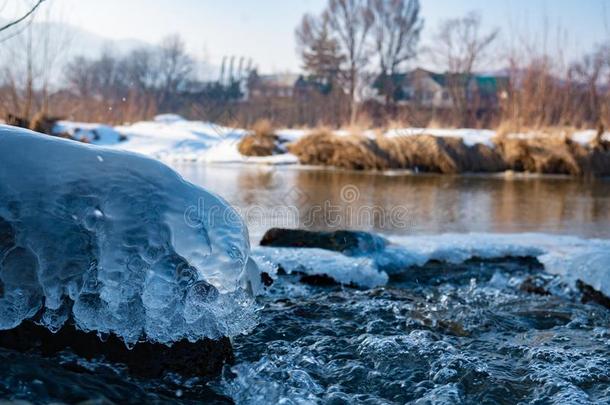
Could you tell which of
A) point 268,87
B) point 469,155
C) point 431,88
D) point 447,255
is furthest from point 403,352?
point 431,88

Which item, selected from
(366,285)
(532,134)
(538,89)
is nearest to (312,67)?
(538,89)

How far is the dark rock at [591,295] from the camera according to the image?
3.17m

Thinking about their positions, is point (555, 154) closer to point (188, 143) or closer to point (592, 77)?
point (592, 77)

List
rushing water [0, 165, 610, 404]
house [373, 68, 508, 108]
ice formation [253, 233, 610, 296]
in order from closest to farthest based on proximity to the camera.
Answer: rushing water [0, 165, 610, 404] < ice formation [253, 233, 610, 296] < house [373, 68, 508, 108]

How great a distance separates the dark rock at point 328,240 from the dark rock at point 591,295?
4.59ft

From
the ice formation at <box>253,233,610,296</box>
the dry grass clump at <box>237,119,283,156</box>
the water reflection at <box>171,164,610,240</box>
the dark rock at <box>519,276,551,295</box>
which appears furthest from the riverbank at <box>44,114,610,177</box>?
the dark rock at <box>519,276,551,295</box>

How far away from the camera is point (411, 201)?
7.87 m

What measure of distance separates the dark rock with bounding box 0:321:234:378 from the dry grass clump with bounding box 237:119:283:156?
1236 cm

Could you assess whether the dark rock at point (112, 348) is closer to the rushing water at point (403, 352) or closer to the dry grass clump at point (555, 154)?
the rushing water at point (403, 352)

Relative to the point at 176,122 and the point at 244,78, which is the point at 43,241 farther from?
the point at 176,122

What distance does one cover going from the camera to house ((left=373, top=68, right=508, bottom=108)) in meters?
22.4

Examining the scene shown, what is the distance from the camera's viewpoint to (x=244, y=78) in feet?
58.4

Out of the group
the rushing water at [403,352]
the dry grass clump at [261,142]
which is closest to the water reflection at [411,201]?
the rushing water at [403,352]

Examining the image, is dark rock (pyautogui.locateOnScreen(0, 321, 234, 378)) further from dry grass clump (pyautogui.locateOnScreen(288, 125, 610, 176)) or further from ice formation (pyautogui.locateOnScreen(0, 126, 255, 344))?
dry grass clump (pyautogui.locateOnScreen(288, 125, 610, 176))
